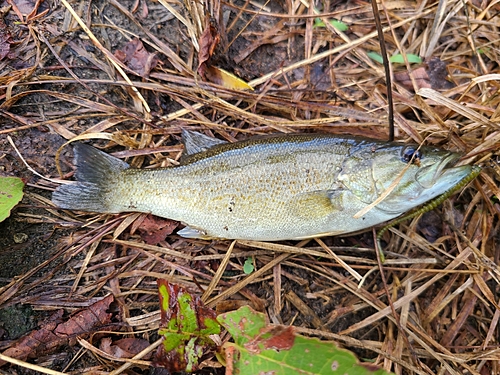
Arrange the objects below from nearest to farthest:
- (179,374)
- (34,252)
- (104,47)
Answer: (179,374), (34,252), (104,47)

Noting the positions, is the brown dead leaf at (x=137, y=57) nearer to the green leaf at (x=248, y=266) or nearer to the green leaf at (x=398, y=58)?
the green leaf at (x=248, y=266)

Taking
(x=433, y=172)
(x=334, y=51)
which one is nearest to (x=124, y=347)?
(x=433, y=172)

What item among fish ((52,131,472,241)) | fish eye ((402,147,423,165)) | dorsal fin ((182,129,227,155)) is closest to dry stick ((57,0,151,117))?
dorsal fin ((182,129,227,155))

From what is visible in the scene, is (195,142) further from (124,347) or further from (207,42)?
(124,347)

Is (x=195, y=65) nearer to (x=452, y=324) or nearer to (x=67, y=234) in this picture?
(x=67, y=234)

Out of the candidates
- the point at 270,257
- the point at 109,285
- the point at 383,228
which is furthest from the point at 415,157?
the point at 109,285

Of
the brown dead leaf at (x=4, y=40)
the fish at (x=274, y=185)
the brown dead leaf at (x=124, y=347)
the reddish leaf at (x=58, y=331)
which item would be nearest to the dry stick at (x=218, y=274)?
the fish at (x=274, y=185)

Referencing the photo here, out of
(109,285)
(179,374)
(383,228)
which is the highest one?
(383,228)
